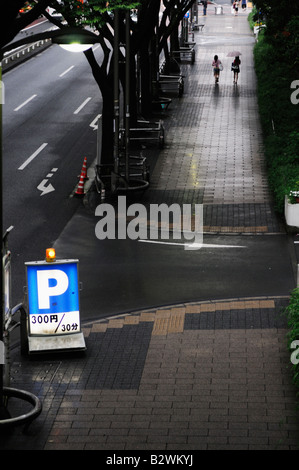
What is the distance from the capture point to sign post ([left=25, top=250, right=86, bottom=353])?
14188mm

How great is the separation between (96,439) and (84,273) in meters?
7.67

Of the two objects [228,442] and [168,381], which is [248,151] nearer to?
[168,381]

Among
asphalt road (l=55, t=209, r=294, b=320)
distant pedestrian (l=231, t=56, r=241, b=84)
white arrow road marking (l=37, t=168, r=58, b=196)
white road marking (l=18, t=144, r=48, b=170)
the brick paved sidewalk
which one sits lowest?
distant pedestrian (l=231, t=56, r=241, b=84)

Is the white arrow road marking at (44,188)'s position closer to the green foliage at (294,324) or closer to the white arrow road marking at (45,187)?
the white arrow road marking at (45,187)

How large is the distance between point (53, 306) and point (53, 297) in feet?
0.47

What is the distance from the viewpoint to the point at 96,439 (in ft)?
37.1

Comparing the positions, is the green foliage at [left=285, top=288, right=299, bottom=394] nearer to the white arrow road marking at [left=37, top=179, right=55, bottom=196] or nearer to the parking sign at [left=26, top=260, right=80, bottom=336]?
the parking sign at [left=26, top=260, right=80, bottom=336]

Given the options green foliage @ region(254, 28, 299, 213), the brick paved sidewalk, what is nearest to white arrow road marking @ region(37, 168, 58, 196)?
green foliage @ region(254, 28, 299, 213)

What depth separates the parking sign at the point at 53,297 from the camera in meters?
14.2

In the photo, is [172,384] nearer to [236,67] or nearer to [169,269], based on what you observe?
[169,269]

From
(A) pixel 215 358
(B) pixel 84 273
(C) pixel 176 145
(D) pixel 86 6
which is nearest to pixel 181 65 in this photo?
(C) pixel 176 145

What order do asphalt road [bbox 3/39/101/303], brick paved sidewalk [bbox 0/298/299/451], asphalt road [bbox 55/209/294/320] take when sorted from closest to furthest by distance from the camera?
brick paved sidewalk [bbox 0/298/299/451], asphalt road [bbox 55/209/294/320], asphalt road [bbox 3/39/101/303]

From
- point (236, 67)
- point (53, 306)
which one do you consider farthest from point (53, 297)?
point (236, 67)

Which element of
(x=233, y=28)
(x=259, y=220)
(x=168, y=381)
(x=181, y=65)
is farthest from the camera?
(x=233, y=28)
